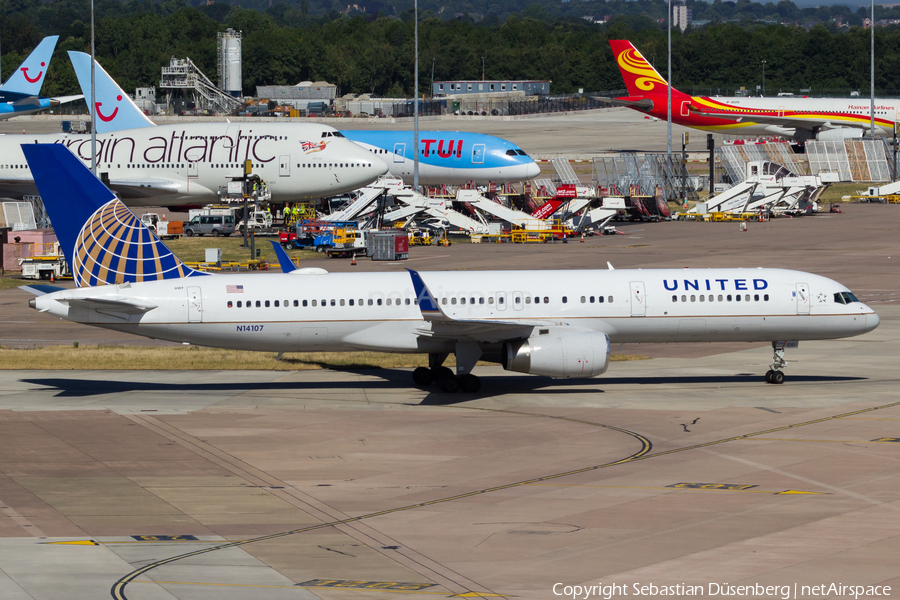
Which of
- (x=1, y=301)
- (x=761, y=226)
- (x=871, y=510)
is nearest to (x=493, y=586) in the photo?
(x=871, y=510)

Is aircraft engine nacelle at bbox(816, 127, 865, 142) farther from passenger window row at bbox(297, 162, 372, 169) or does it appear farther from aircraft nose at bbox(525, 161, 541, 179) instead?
passenger window row at bbox(297, 162, 372, 169)

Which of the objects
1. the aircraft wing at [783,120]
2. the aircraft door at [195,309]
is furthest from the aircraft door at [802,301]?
the aircraft wing at [783,120]

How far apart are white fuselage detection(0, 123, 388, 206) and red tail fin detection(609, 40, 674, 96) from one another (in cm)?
5974

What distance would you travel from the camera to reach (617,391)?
3900cm

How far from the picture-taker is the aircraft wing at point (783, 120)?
140750 millimetres

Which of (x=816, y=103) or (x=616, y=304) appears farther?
(x=816, y=103)

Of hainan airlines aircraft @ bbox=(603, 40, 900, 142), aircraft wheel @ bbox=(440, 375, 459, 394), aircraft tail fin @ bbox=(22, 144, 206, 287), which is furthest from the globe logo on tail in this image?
hainan airlines aircraft @ bbox=(603, 40, 900, 142)

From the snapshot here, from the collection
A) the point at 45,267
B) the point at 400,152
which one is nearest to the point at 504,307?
→ the point at 45,267

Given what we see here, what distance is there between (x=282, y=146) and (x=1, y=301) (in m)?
28.7

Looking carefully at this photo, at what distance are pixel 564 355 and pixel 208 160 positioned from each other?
54186mm

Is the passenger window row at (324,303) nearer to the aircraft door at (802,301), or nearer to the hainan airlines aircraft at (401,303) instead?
the hainan airlines aircraft at (401,303)

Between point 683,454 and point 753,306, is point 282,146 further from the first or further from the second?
point 683,454

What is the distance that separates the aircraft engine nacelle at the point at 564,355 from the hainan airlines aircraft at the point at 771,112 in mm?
106970

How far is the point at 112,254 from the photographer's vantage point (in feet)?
125
